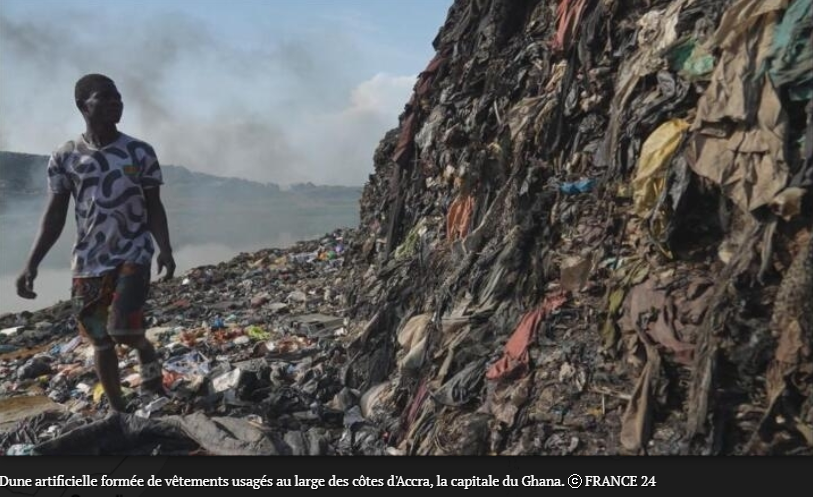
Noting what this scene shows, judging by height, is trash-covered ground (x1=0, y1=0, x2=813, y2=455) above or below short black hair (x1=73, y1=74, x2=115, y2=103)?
below

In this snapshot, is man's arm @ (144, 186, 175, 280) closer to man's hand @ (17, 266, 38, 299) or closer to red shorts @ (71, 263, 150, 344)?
red shorts @ (71, 263, 150, 344)

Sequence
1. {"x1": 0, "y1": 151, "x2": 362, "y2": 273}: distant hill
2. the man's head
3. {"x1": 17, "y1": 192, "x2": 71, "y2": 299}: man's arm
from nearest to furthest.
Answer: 1. the man's head
2. {"x1": 17, "y1": 192, "x2": 71, "y2": 299}: man's arm
3. {"x1": 0, "y1": 151, "x2": 362, "y2": 273}: distant hill

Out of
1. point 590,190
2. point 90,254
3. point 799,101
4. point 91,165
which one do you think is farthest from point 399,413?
point 799,101

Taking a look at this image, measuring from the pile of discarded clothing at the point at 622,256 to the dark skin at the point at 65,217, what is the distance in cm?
131

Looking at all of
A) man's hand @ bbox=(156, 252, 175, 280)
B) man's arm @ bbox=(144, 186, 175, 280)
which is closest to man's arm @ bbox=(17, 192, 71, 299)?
man's arm @ bbox=(144, 186, 175, 280)

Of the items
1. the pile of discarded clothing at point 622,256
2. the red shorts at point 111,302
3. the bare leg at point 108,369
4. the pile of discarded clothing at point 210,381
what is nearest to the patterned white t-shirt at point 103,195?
the red shorts at point 111,302

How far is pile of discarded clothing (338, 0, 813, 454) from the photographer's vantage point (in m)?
2.34

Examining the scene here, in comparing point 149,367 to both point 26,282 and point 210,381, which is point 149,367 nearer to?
point 210,381

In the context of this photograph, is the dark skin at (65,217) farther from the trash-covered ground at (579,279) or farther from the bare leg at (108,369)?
the trash-covered ground at (579,279)

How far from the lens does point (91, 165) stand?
137 inches

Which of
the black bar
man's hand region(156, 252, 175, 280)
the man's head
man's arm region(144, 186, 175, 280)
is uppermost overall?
the man's head

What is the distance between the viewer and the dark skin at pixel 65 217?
345 cm

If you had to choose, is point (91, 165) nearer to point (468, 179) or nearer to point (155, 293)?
point (468, 179)

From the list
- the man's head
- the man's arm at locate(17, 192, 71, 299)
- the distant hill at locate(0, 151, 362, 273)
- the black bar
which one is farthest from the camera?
the distant hill at locate(0, 151, 362, 273)
